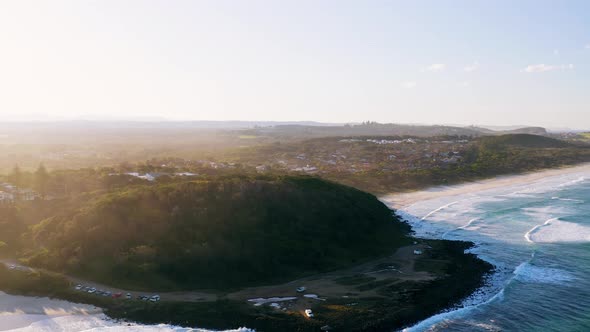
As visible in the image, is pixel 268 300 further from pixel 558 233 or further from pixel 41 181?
pixel 41 181

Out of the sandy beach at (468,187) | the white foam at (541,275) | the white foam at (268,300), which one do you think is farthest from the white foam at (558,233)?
the white foam at (268,300)

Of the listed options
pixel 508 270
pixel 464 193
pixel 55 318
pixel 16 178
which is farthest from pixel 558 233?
pixel 16 178

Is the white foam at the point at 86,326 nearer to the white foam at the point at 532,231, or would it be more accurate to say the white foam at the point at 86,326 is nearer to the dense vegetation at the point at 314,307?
the dense vegetation at the point at 314,307

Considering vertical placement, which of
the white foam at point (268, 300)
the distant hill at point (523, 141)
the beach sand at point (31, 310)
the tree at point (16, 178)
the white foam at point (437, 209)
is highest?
the distant hill at point (523, 141)

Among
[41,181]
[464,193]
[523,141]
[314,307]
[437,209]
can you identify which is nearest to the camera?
[314,307]

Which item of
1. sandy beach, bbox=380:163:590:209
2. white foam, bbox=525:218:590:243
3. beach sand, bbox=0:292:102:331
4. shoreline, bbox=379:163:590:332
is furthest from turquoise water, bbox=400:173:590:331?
beach sand, bbox=0:292:102:331
